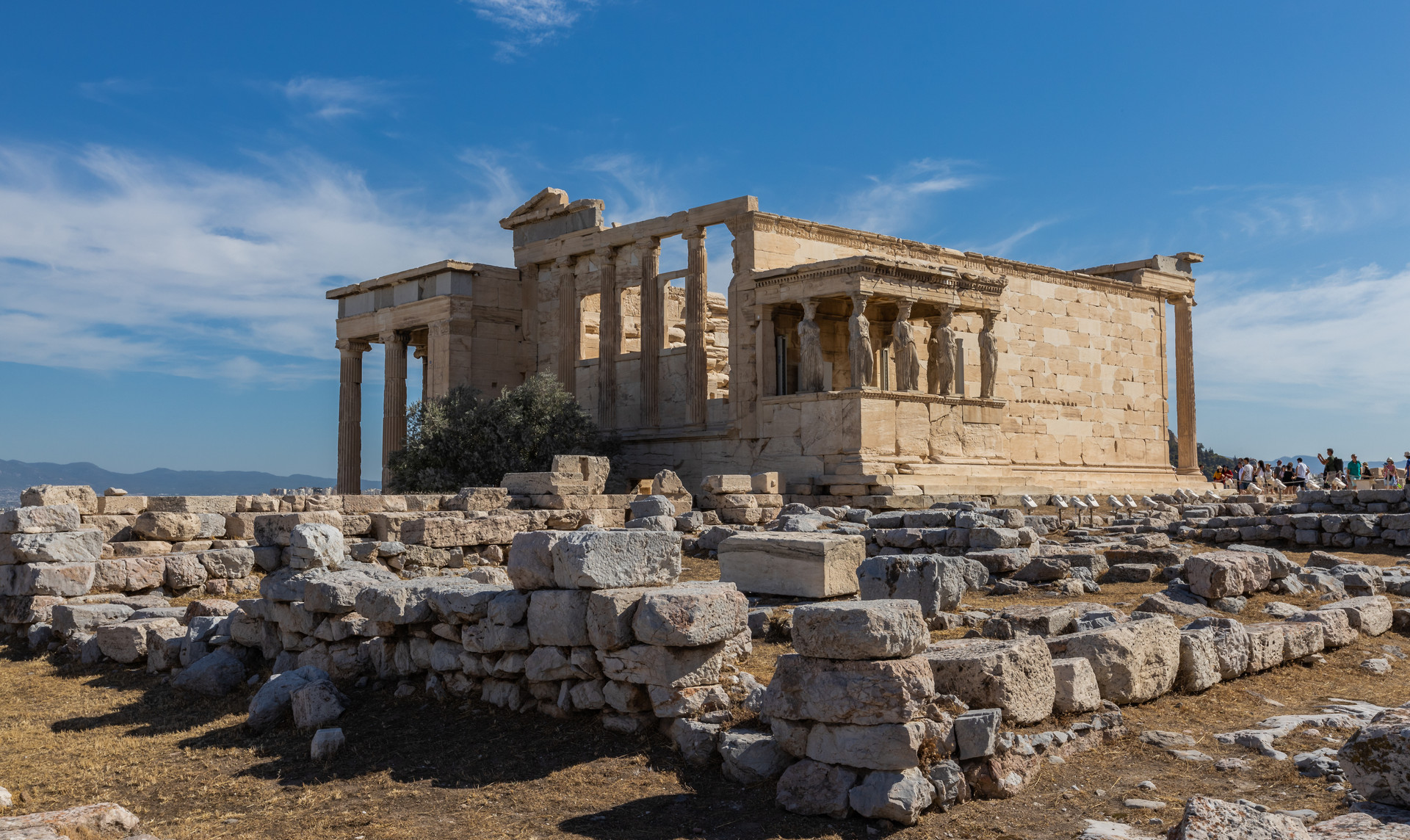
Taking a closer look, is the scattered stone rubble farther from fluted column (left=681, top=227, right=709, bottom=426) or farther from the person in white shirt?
the person in white shirt

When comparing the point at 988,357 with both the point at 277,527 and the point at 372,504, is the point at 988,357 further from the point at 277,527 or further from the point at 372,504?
the point at 277,527

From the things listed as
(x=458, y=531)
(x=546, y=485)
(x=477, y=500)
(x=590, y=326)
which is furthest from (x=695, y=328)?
(x=458, y=531)

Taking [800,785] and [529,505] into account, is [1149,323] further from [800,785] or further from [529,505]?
[800,785]

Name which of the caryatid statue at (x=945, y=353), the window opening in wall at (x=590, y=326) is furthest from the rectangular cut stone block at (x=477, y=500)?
the window opening in wall at (x=590, y=326)

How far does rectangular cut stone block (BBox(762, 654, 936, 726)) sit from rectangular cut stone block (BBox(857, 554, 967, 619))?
3.72 meters

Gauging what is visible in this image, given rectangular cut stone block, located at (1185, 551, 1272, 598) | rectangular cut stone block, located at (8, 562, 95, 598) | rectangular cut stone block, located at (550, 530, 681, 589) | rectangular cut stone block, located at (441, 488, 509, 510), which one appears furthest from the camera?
rectangular cut stone block, located at (441, 488, 509, 510)

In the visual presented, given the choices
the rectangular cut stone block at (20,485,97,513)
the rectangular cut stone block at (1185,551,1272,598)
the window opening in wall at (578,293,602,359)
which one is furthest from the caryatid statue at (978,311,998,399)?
the rectangular cut stone block at (20,485,97,513)

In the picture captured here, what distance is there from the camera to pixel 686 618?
6.03 meters

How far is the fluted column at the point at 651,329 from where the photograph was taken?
24.2m

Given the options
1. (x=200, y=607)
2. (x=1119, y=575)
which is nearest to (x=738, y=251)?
(x=1119, y=575)

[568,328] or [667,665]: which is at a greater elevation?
[568,328]

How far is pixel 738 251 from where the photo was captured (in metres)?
22.4

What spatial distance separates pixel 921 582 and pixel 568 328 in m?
17.5

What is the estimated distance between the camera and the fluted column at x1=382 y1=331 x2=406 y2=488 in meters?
27.2
